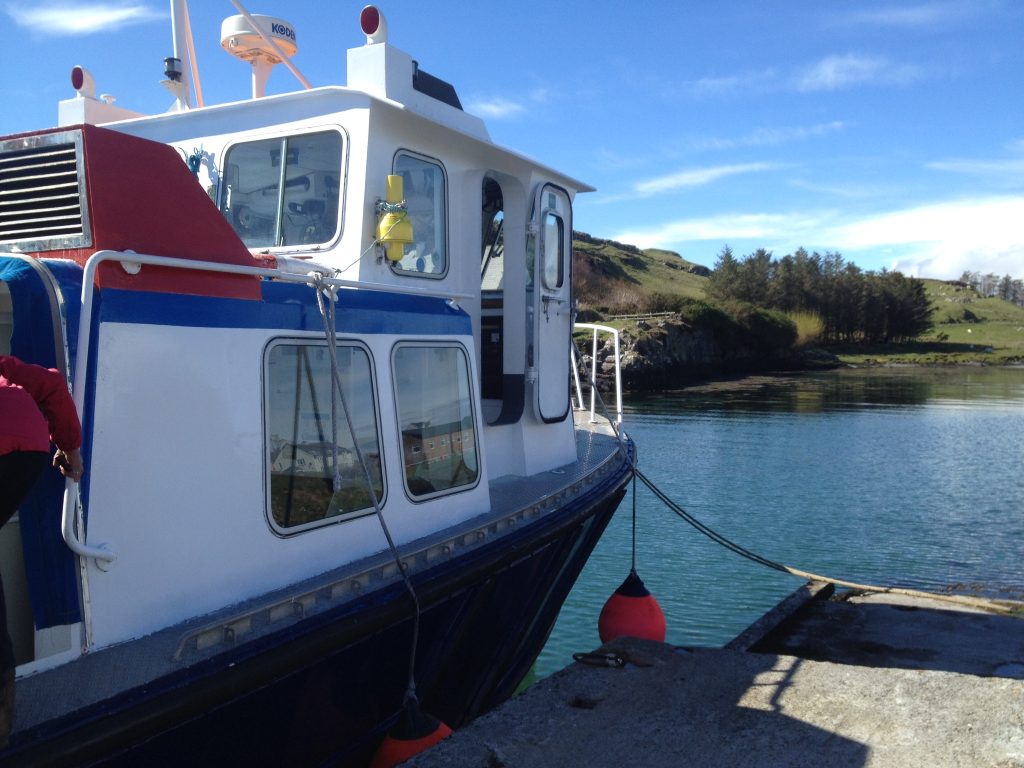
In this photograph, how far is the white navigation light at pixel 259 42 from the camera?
614 centimetres

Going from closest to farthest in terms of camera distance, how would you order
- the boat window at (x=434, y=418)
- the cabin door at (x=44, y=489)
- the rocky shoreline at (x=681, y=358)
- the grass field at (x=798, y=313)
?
the cabin door at (x=44, y=489), the boat window at (x=434, y=418), the rocky shoreline at (x=681, y=358), the grass field at (x=798, y=313)

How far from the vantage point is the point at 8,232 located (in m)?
3.34

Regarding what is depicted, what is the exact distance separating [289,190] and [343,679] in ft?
9.15

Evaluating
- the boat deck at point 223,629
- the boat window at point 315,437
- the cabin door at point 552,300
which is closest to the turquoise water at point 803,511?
the cabin door at point 552,300

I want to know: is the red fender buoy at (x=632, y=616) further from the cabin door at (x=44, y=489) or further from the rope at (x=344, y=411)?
the cabin door at (x=44, y=489)

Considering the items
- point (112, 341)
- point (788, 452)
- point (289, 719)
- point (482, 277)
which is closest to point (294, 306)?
point (112, 341)

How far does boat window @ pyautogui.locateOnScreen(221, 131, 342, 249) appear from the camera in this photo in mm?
5016

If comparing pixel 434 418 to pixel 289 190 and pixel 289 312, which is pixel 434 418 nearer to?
pixel 289 312

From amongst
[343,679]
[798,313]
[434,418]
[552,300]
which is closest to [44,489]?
[343,679]

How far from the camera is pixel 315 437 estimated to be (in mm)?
3871

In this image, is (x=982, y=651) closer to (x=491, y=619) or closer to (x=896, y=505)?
(x=491, y=619)

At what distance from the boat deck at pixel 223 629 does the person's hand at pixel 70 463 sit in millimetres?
623

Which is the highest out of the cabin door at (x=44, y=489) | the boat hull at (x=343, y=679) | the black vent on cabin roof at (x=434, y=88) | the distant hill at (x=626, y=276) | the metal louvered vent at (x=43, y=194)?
the distant hill at (x=626, y=276)

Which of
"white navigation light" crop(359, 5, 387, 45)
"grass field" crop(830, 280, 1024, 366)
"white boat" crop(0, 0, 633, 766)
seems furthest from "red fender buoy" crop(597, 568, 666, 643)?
"grass field" crop(830, 280, 1024, 366)
